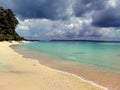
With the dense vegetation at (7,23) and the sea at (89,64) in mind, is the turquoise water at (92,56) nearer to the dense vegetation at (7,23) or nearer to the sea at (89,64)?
the sea at (89,64)

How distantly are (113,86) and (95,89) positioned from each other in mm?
1330

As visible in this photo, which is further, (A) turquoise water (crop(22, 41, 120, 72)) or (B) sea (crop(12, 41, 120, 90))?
(A) turquoise water (crop(22, 41, 120, 72))

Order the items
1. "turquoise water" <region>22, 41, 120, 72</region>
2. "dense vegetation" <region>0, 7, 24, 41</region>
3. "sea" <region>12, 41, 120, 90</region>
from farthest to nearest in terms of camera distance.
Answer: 1. "dense vegetation" <region>0, 7, 24, 41</region>
2. "turquoise water" <region>22, 41, 120, 72</region>
3. "sea" <region>12, 41, 120, 90</region>

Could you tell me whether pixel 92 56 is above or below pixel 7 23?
below

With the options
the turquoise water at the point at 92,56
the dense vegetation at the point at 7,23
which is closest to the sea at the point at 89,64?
the turquoise water at the point at 92,56

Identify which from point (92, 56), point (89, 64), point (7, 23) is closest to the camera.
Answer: point (89, 64)

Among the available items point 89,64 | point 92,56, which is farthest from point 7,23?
point 89,64

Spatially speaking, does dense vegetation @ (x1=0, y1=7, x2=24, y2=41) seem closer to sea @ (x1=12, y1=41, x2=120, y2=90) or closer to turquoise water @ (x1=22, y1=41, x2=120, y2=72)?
turquoise water @ (x1=22, y1=41, x2=120, y2=72)

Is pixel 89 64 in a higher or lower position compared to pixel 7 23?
lower

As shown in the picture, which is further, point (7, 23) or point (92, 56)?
point (7, 23)

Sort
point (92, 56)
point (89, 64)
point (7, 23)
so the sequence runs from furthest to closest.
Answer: point (7, 23), point (92, 56), point (89, 64)

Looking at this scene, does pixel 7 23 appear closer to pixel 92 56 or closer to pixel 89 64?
pixel 92 56

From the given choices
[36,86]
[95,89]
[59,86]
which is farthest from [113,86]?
[36,86]

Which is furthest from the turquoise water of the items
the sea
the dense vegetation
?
the dense vegetation
